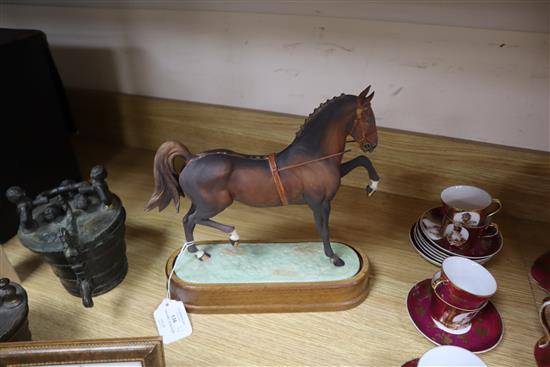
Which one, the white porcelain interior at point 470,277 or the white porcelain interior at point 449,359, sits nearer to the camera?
the white porcelain interior at point 449,359

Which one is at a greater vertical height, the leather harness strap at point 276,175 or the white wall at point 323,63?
the white wall at point 323,63

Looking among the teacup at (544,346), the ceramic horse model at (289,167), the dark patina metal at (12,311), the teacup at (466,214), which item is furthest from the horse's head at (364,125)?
the dark patina metal at (12,311)

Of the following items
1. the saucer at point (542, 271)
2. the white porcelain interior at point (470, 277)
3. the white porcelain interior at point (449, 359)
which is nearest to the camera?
the white porcelain interior at point (449, 359)

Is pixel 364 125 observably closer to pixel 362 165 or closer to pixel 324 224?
pixel 362 165

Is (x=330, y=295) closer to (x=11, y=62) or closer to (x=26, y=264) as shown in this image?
(x=26, y=264)

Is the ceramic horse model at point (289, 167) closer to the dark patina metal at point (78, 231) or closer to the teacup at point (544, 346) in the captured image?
the dark patina metal at point (78, 231)

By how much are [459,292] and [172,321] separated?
430 millimetres

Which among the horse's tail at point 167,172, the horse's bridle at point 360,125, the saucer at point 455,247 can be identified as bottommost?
the saucer at point 455,247

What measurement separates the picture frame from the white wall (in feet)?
1.93

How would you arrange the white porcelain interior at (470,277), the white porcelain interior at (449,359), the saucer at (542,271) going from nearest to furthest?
1. the white porcelain interior at (449,359)
2. the white porcelain interior at (470,277)
3. the saucer at (542,271)

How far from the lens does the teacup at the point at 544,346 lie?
0.58 m

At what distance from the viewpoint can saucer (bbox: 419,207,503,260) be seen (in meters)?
0.72

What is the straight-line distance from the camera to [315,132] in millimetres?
611

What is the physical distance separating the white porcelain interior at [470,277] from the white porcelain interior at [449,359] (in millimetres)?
105
